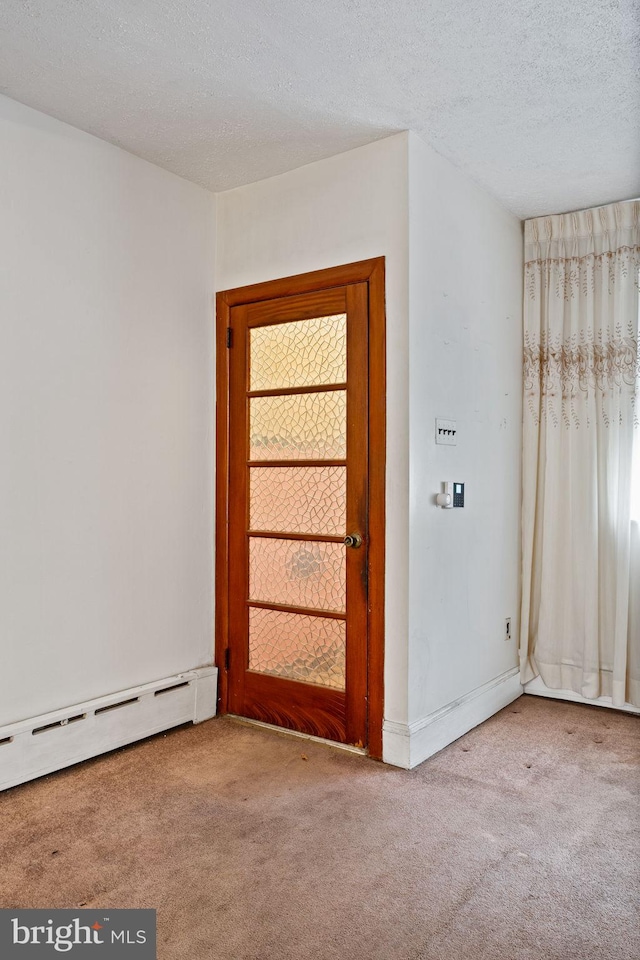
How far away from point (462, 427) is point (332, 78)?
1.60m

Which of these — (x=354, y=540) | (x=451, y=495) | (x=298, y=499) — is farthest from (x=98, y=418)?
(x=451, y=495)

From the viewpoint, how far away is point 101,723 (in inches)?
118

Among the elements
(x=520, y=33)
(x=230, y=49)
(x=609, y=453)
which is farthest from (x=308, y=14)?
(x=609, y=453)

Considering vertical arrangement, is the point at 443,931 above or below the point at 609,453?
below

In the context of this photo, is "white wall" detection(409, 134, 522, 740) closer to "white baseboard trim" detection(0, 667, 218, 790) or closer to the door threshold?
the door threshold

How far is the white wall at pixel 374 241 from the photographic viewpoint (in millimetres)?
3000

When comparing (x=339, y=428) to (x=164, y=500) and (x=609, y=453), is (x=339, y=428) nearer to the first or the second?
(x=164, y=500)

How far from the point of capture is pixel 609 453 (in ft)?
12.3

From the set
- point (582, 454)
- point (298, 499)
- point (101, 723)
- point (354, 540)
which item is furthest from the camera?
point (582, 454)

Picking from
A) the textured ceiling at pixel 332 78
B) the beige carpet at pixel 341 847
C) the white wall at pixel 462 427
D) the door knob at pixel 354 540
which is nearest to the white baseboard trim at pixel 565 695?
the white wall at pixel 462 427

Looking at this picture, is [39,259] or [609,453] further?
[609,453]

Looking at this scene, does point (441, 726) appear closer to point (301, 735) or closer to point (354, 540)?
point (301, 735)

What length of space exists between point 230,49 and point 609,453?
2650 millimetres

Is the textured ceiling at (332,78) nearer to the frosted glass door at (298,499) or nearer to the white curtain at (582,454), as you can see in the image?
the white curtain at (582,454)
